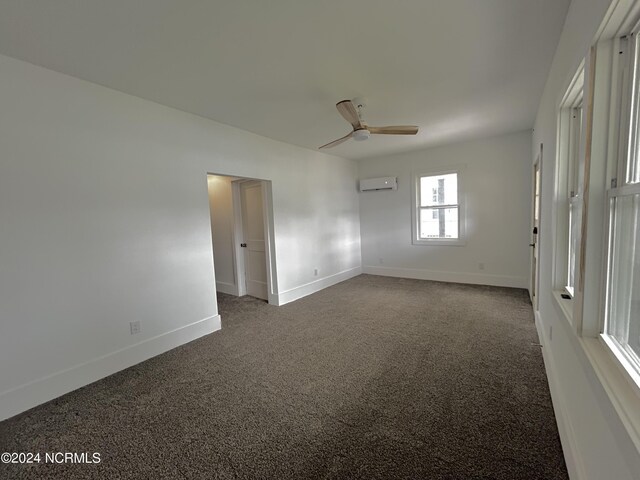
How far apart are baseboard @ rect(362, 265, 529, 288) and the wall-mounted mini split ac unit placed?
5.49ft

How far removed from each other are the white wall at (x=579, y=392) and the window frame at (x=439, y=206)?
2.76 m

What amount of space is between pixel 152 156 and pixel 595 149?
330 cm

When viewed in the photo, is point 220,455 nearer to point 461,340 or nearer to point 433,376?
point 433,376

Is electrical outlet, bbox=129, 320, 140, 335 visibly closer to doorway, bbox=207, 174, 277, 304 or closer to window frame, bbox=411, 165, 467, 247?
doorway, bbox=207, 174, 277, 304

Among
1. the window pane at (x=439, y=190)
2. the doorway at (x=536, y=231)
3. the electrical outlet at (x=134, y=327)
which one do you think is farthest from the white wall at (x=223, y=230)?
the doorway at (x=536, y=231)

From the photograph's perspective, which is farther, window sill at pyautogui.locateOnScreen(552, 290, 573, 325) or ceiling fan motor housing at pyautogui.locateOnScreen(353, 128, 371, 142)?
ceiling fan motor housing at pyautogui.locateOnScreen(353, 128, 371, 142)

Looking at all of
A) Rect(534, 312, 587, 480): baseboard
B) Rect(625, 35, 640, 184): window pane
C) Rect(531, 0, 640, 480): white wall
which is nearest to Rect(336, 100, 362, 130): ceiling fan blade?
Rect(531, 0, 640, 480): white wall

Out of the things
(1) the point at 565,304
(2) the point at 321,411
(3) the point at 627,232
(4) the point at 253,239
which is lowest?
(2) the point at 321,411

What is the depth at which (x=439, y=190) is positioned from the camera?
5.33 metres

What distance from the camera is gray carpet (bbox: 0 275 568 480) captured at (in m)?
1.52

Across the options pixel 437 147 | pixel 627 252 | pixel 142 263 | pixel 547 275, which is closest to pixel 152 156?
pixel 142 263

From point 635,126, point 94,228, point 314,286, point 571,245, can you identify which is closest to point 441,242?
point 314,286

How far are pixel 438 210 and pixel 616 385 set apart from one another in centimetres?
471

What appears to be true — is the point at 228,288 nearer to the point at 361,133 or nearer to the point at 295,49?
the point at 361,133
